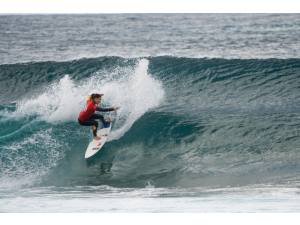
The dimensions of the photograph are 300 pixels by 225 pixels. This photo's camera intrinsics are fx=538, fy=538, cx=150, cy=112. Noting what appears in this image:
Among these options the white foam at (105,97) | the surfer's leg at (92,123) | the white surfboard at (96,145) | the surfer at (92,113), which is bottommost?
the white surfboard at (96,145)

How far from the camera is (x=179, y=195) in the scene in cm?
504

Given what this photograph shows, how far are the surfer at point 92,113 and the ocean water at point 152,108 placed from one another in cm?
23

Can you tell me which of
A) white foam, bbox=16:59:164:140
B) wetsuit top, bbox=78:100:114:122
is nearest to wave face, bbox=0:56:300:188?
white foam, bbox=16:59:164:140

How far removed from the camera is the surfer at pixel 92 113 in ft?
18.4

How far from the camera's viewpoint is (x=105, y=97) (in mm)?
5875

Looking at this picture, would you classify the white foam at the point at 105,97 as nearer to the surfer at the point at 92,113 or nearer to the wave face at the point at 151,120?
the wave face at the point at 151,120

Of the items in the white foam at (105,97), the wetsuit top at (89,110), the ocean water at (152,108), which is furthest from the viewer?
the white foam at (105,97)

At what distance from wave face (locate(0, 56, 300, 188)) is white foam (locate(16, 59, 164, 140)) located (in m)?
0.01

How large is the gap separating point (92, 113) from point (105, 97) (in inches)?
12.3

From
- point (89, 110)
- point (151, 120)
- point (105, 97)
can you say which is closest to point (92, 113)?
point (89, 110)

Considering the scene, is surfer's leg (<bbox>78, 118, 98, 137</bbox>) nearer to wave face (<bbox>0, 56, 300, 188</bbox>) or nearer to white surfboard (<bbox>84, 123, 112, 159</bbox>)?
white surfboard (<bbox>84, 123, 112, 159</bbox>)

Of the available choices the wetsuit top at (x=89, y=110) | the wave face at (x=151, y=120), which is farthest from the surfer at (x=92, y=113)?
the wave face at (x=151, y=120)

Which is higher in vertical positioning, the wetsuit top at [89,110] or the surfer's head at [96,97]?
the surfer's head at [96,97]

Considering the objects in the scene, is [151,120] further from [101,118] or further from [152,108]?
[101,118]
